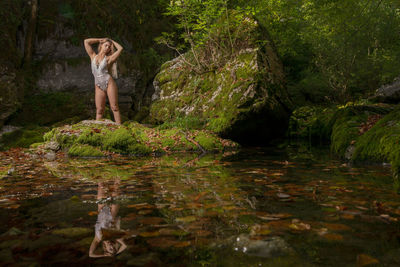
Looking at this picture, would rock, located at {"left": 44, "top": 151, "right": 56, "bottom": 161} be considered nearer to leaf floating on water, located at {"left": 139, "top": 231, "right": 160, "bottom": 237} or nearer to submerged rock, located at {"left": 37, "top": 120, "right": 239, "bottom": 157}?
submerged rock, located at {"left": 37, "top": 120, "right": 239, "bottom": 157}

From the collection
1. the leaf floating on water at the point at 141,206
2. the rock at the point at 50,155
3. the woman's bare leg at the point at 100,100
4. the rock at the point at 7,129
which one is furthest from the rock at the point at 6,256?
the rock at the point at 7,129

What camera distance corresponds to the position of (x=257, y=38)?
8438mm

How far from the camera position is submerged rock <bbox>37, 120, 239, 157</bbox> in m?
5.98

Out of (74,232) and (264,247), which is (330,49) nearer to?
(264,247)

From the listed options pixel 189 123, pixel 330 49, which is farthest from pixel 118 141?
pixel 330 49

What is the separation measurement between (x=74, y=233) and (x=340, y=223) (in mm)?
1467

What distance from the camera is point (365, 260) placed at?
1069 mm

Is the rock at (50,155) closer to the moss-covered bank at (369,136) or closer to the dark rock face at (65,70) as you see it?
the moss-covered bank at (369,136)

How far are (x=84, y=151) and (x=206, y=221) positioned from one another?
493 cm

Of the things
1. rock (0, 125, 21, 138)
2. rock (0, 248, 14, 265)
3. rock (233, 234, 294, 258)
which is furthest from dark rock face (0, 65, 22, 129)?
rock (233, 234, 294, 258)

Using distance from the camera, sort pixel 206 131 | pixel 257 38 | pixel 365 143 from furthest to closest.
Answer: pixel 257 38, pixel 206 131, pixel 365 143

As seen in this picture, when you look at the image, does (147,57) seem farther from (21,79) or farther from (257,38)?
(257,38)

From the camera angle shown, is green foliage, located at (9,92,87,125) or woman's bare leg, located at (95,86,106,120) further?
green foliage, located at (9,92,87,125)

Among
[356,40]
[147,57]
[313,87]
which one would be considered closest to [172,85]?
[147,57]
